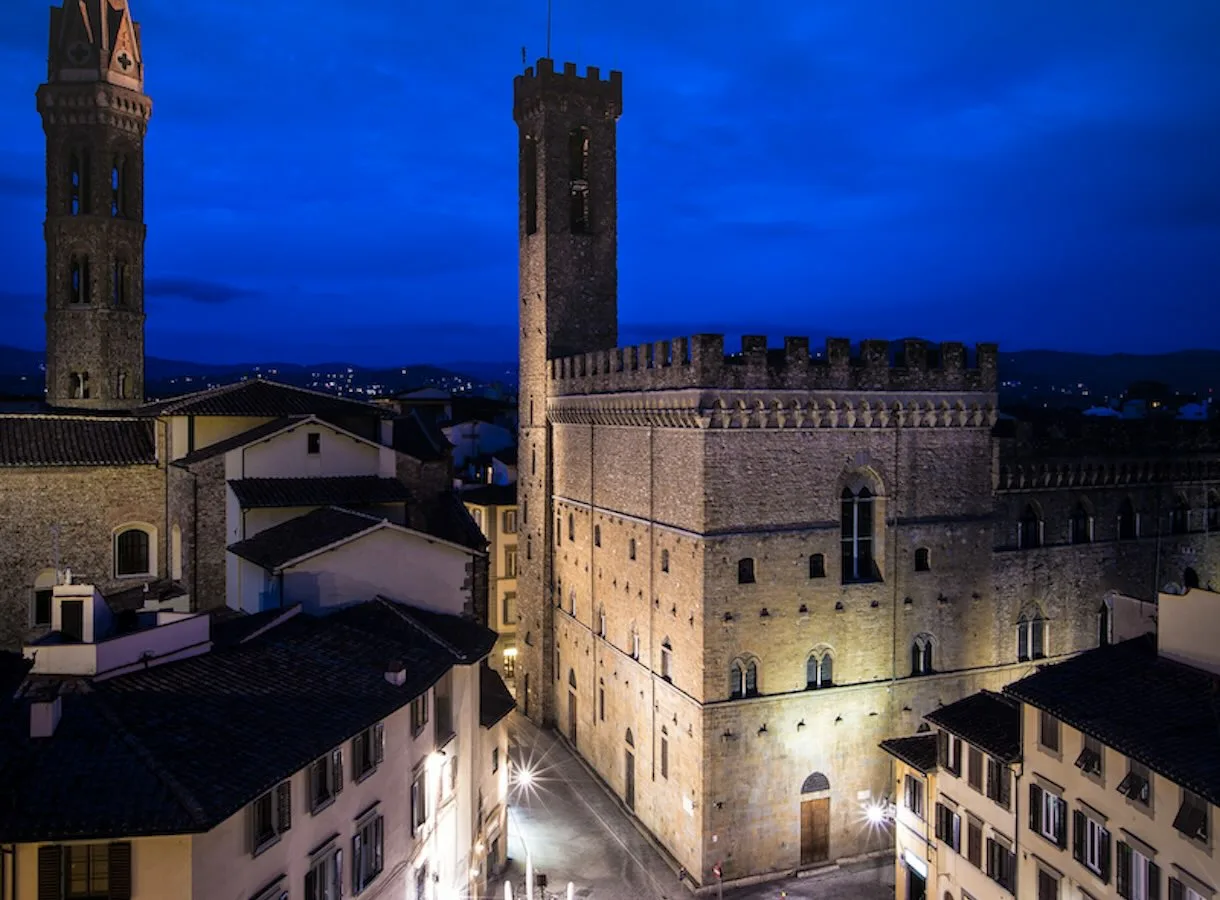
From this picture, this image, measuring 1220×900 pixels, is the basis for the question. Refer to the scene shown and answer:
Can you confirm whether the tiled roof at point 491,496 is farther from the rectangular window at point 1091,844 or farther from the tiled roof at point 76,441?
the rectangular window at point 1091,844

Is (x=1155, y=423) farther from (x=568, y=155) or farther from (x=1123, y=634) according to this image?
(x=568, y=155)

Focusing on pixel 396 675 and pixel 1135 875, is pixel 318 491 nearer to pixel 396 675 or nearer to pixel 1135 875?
pixel 396 675

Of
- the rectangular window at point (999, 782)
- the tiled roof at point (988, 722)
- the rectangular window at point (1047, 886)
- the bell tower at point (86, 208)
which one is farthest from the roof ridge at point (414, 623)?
the bell tower at point (86, 208)

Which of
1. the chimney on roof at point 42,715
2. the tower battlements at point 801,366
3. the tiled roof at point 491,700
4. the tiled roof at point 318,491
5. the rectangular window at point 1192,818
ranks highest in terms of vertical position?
the tower battlements at point 801,366

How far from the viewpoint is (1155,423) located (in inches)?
1390

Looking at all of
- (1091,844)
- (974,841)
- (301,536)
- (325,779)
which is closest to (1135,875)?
(1091,844)

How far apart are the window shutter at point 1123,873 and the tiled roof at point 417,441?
2391cm

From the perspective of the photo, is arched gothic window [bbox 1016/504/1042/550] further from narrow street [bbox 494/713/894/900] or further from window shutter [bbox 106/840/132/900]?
window shutter [bbox 106/840/132/900]

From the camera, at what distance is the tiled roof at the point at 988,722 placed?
74.5 feet

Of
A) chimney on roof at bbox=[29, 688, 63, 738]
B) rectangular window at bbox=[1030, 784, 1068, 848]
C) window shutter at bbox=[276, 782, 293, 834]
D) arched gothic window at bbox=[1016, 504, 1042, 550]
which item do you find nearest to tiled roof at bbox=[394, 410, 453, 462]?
window shutter at bbox=[276, 782, 293, 834]

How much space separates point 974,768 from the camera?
23.6 metres

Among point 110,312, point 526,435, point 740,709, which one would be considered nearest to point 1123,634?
point 740,709

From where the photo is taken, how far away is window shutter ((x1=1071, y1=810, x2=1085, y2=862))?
19891mm

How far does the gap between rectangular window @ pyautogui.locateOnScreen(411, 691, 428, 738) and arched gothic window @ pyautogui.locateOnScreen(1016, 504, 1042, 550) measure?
66.3ft
